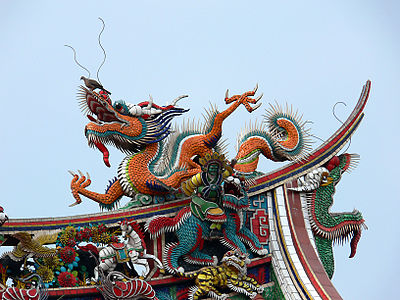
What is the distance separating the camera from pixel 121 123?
57.4 ft

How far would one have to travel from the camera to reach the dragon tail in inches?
723

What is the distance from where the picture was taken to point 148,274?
16.5 m

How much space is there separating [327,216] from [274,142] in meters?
1.52

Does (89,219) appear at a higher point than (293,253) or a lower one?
higher

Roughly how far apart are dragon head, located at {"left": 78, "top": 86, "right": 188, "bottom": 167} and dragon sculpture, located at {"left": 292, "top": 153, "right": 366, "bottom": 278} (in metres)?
2.59

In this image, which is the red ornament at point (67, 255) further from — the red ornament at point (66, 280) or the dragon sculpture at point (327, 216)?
the dragon sculpture at point (327, 216)

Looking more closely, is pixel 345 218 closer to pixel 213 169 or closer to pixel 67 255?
pixel 213 169

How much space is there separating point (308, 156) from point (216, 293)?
3.26 meters

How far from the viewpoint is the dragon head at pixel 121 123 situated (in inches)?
684

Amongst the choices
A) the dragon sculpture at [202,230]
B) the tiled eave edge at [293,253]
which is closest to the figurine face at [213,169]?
the dragon sculpture at [202,230]

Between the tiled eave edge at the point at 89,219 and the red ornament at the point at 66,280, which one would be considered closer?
the red ornament at the point at 66,280

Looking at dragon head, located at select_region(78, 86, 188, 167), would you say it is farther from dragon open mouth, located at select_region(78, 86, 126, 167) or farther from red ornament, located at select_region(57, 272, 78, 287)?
red ornament, located at select_region(57, 272, 78, 287)

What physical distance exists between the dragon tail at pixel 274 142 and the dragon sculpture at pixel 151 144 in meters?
0.02

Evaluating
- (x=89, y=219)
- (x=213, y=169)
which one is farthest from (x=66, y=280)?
(x=213, y=169)
